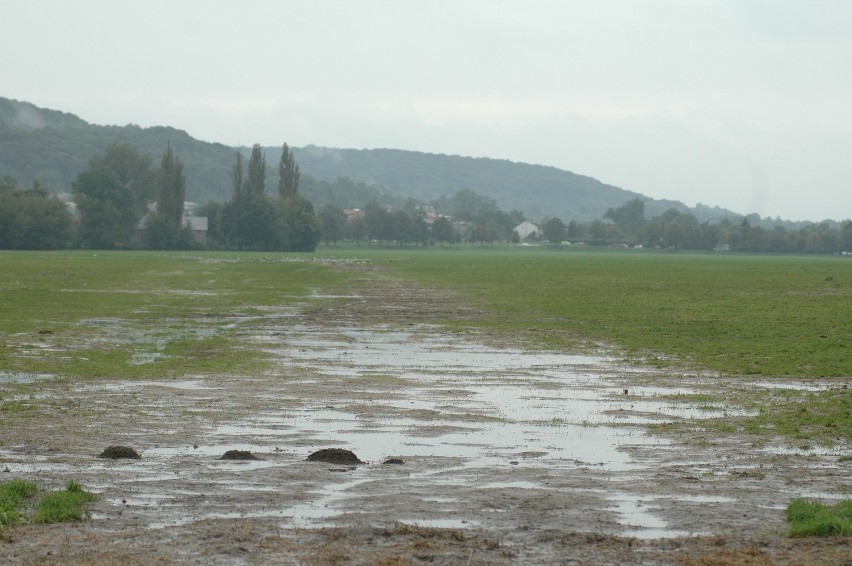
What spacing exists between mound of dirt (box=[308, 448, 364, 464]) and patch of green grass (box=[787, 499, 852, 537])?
453 cm

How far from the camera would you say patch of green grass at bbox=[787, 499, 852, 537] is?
9.27 meters

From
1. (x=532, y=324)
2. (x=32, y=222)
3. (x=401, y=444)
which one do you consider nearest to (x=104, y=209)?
(x=32, y=222)

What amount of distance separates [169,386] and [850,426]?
10630 mm

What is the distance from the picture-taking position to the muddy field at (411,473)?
8859 millimetres

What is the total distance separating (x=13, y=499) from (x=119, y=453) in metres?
2.78

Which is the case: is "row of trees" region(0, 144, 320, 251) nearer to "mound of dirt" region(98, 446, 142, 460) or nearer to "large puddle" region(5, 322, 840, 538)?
"large puddle" region(5, 322, 840, 538)

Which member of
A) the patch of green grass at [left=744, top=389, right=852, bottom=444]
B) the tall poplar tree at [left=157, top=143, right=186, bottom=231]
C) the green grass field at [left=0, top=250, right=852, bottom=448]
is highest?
the tall poplar tree at [left=157, top=143, right=186, bottom=231]

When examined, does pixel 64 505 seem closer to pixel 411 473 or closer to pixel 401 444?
pixel 411 473

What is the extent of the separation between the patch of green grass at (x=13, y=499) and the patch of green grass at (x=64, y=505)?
15 cm

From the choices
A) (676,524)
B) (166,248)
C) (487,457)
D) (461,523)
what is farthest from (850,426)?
(166,248)

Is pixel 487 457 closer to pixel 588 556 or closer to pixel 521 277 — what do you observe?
pixel 588 556

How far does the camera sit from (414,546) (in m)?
8.81

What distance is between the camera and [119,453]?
42.6ft

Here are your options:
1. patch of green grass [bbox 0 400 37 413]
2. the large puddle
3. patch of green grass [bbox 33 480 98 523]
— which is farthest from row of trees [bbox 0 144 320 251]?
patch of green grass [bbox 33 480 98 523]
